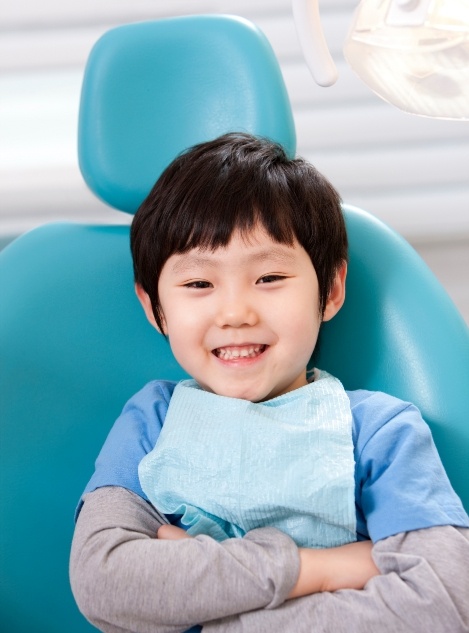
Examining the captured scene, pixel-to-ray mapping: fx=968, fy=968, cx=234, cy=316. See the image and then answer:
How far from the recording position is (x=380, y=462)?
102 cm

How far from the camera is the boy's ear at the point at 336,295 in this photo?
3.90 ft

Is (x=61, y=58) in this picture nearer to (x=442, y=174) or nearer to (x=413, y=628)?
(x=442, y=174)

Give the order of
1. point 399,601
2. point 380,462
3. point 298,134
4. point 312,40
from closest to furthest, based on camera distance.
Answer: point 312,40, point 399,601, point 380,462, point 298,134

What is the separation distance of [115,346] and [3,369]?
0.15 metres

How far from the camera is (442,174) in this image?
188cm

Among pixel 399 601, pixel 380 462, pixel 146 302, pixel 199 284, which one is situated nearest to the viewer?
pixel 399 601

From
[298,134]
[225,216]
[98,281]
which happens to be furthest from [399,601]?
[298,134]

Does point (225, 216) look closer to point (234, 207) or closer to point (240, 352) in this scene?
point (234, 207)

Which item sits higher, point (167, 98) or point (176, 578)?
point (167, 98)

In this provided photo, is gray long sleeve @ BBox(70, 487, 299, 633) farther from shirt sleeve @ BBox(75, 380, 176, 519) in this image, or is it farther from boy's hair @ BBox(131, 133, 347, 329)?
boy's hair @ BBox(131, 133, 347, 329)

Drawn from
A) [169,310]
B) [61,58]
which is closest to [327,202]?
[169,310]

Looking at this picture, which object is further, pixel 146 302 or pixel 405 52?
pixel 146 302

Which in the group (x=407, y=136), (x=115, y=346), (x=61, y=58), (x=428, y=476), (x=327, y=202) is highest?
(x=61, y=58)

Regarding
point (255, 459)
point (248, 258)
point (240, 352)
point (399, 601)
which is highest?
point (248, 258)
